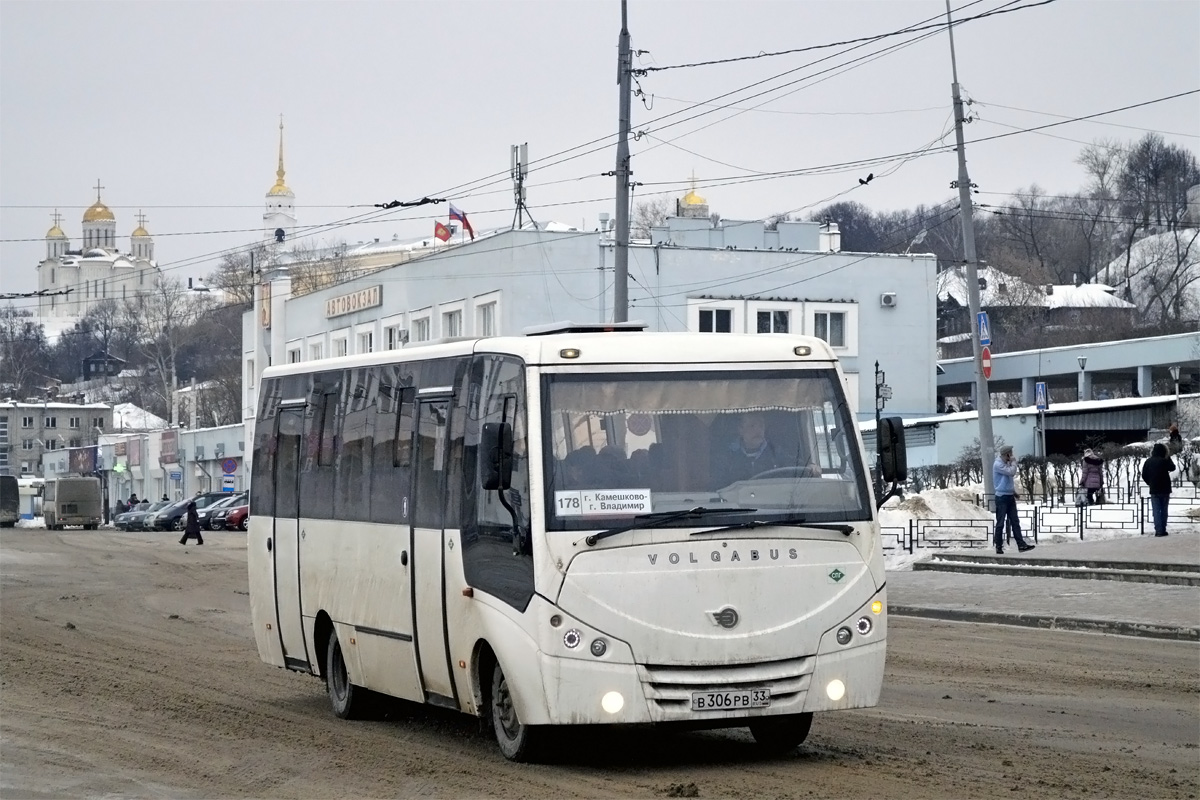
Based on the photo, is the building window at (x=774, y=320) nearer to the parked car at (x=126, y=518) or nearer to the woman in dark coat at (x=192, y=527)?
the woman in dark coat at (x=192, y=527)

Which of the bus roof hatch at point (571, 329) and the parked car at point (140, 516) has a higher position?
the bus roof hatch at point (571, 329)

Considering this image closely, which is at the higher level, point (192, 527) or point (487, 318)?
point (487, 318)

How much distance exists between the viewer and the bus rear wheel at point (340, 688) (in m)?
12.4

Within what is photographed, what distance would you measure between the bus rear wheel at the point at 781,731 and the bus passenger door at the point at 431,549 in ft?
6.29

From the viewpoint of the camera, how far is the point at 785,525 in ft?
31.6

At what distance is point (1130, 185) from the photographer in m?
91.5

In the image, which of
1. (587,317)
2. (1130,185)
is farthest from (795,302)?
(1130,185)

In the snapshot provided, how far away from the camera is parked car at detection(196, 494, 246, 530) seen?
62.3 m

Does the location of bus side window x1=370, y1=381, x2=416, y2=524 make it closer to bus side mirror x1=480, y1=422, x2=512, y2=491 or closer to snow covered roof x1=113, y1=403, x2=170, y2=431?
bus side mirror x1=480, y1=422, x2=512, y2=491

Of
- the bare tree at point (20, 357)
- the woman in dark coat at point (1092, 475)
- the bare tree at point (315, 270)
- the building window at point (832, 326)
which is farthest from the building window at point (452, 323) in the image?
the bare tree at point (20, 357)

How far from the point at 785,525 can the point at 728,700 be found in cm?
106

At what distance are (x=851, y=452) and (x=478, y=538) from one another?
226cm

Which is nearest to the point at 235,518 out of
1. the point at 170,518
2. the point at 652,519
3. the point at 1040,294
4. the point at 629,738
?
the point at 170,518

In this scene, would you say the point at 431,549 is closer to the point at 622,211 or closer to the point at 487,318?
the point at 622,211
